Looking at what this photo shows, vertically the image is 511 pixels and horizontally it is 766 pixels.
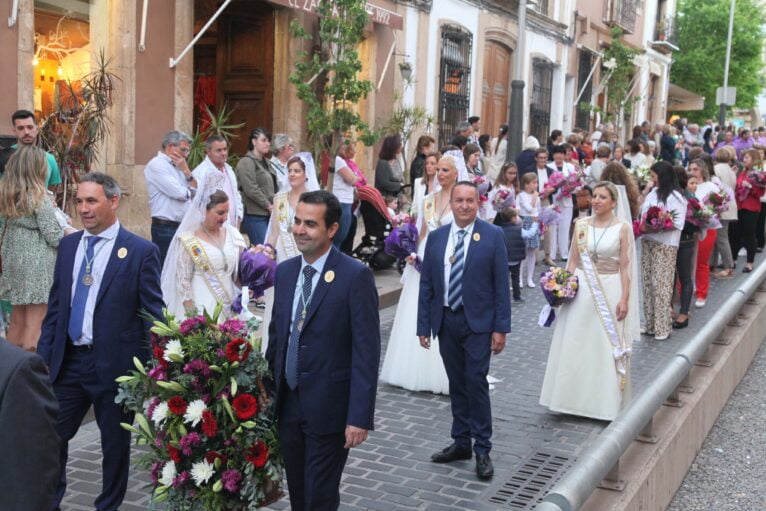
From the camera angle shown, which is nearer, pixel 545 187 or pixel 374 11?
pixel 545 187

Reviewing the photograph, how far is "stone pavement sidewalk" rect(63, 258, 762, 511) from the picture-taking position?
567cm

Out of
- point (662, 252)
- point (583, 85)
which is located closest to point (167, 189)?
point (662, 252)

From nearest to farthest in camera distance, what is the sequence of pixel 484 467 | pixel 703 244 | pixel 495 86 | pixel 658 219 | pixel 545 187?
pixel 484 467
pixel 658 219
pixel 703 244
pixel 545 187
pixel 495 86

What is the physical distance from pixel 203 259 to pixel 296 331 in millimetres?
2510

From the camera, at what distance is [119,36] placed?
1238cm

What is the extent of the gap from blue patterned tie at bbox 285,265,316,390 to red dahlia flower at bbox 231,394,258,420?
0.66 feet

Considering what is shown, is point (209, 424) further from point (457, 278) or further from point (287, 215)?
point (287, 215)

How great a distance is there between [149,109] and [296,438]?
31.5ft

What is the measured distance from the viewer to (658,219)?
1062 cm

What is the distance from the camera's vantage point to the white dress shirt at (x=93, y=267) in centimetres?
494

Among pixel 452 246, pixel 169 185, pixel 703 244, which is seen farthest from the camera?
pixel 703 244

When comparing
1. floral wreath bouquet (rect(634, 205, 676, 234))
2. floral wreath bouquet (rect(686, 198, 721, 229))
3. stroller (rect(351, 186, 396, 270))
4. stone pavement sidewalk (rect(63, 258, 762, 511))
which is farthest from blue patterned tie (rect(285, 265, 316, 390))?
floral wreath bouquet (rect(686, 198, 721, 229))

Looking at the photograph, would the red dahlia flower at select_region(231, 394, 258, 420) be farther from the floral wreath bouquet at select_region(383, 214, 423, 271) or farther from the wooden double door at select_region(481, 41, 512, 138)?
the wooden double door at select_region(481, 41, 512, 138)

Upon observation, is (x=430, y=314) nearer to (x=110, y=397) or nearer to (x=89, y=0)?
(x=110, y=397)
